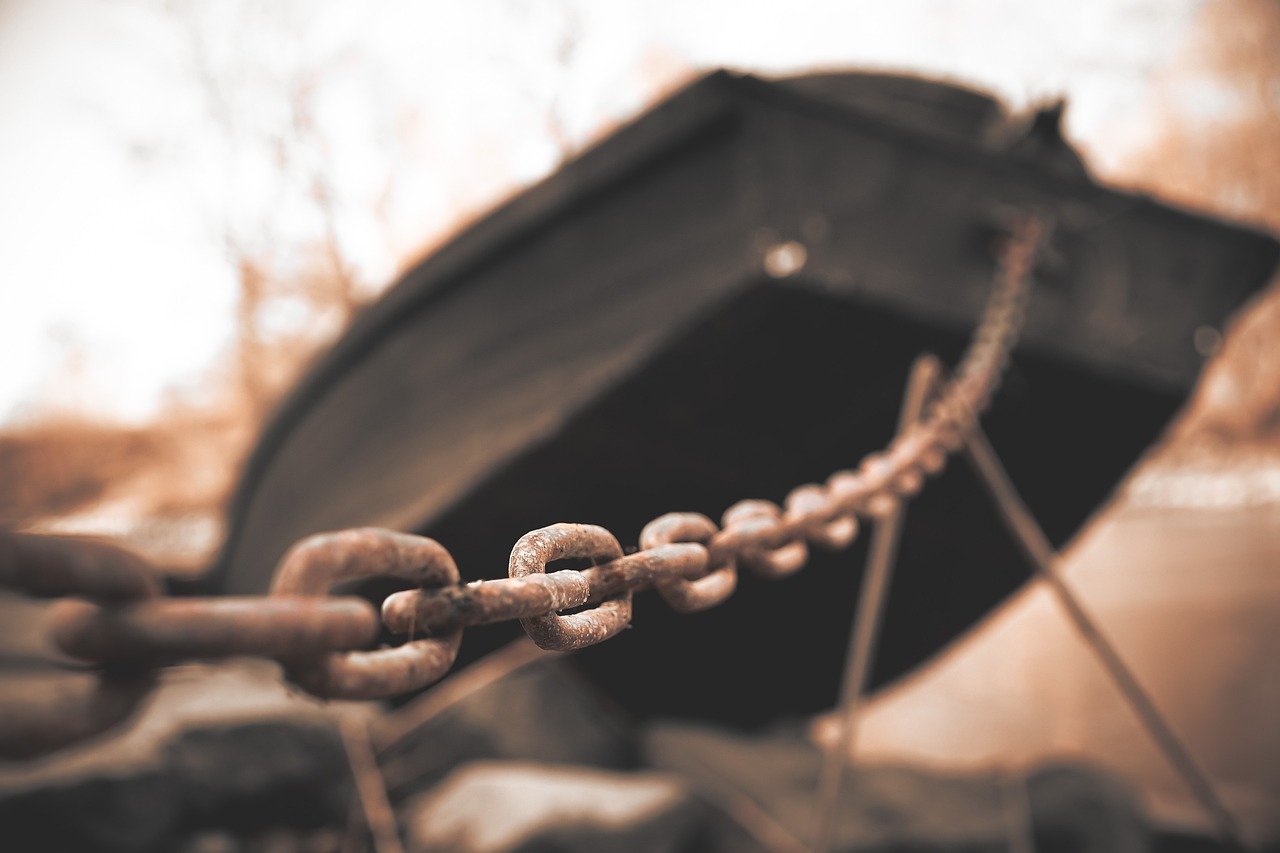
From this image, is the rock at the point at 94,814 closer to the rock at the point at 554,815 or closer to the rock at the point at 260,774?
the rock at the point at 260,774

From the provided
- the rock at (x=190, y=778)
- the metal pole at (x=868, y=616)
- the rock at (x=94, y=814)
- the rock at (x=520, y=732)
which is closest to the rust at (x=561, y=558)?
the metal pole at (x=868, y=616)

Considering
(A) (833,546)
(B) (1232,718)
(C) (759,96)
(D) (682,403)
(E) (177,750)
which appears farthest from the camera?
(B) (1232,718)

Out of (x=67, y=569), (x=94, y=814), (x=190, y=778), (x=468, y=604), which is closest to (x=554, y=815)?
(x=190, y=778)

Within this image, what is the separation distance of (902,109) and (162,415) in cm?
1942

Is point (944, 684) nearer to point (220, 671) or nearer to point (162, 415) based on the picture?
point (220, 671)

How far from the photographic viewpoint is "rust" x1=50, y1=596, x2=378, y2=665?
0.21 metres

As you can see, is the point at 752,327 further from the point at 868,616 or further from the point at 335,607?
the point at 335,607

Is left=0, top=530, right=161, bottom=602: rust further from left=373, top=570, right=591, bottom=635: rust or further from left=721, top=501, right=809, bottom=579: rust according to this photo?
left=721, top=501, right=809, bottom=579: rust

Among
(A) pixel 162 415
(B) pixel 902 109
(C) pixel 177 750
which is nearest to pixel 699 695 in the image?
(C) pixel 177 750

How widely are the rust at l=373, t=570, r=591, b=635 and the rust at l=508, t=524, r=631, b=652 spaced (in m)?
0.01

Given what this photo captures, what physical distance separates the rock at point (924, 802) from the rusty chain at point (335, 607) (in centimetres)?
201

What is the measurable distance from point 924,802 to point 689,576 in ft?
7.81

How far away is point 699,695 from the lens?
8.90ft

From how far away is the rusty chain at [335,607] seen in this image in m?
0.21
